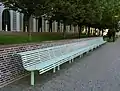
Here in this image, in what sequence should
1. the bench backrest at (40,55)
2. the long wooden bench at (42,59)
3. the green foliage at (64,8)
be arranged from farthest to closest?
the green foliage at (64,8)
the bench backrest at (40,55)
the long wooden bench at (42,59)

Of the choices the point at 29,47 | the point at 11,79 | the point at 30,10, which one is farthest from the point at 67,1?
the point at 11,79

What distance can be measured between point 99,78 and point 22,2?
41.6 ft

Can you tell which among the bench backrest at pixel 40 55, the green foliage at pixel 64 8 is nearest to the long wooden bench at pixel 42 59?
the bench backrest at pixel 40 55

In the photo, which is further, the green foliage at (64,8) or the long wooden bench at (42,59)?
the green foliage at (64,8)

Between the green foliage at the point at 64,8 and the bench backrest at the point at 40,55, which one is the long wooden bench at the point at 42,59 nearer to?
the bench backrest at the point at 40,55

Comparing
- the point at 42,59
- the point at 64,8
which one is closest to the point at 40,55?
the point at 42,59

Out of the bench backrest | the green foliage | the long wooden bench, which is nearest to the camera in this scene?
the long wooden bench

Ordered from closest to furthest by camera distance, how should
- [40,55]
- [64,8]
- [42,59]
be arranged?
1. [40,55]
2. [42,59]
3. [64,8]

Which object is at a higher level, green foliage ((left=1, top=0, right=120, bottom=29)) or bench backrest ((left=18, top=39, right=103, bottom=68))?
green foliage ((left=1, top=0, right=120, bottom=29))

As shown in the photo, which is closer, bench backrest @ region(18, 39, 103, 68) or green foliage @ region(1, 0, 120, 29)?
bench backrest @ region(18, 39, 103, 68)

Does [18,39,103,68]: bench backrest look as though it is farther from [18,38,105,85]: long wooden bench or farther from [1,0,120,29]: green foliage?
[1,0,120,29]: green foliage

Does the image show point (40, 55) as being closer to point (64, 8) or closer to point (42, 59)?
point (42, 59)

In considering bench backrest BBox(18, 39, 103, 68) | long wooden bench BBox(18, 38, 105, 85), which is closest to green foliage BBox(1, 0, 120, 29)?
bench backrest BBox(18, 39, 103, 68)

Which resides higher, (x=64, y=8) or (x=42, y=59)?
(x=64, y=8)
